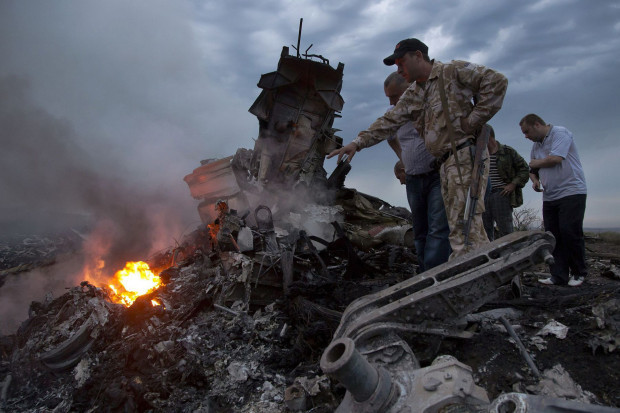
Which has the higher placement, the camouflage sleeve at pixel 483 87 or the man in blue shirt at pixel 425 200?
the camouflage sleeve at pixel 483 87

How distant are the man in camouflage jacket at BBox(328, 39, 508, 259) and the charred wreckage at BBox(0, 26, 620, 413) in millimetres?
662

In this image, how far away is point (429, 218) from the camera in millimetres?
3217

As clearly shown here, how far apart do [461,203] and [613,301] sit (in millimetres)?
1097

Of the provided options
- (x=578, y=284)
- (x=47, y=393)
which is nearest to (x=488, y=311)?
(x=578, y=284)

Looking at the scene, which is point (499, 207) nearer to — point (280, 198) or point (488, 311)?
point (488, 311)

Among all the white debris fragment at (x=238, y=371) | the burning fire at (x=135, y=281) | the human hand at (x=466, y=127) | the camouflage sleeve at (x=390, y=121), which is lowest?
the white debris fragment at (x=238, y=371)

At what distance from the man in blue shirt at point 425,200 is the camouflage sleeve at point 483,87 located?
594 mm

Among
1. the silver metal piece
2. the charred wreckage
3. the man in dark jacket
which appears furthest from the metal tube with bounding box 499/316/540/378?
the man in dark jacket

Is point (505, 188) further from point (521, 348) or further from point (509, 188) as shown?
point (521, 348)

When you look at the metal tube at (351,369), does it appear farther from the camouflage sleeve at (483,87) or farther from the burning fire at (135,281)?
the burning fire at (135,281)

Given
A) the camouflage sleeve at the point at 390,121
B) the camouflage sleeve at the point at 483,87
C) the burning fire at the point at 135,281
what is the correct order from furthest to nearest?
the burning fire at the point at 135,281
the camouflage sleeve at the point at 390,121
the camouflage sleeve at the point at 483,87

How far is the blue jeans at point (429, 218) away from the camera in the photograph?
120 inches

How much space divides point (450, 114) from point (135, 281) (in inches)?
223

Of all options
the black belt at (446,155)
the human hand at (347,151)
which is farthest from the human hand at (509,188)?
the human hand at (347,151)
